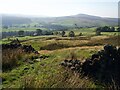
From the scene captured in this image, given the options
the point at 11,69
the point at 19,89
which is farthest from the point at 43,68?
the point at 19,89

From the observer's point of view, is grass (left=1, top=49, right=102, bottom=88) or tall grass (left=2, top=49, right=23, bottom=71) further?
tall grass (left=2, top=49, right=23, bottom=71)

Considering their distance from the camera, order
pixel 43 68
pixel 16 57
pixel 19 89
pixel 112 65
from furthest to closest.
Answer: pixel 16 57
pixel 43 68
pixel 112 65
pixel 19 89

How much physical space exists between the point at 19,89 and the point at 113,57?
16.4 ft

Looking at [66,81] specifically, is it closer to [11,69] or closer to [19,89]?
[19,89]

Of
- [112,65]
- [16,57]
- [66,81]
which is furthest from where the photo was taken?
[16,57]

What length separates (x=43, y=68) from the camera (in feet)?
37.0

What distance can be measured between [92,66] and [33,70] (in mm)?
2482

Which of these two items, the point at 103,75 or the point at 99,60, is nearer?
the point at 103,75

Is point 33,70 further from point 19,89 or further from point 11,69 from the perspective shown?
point 19,89

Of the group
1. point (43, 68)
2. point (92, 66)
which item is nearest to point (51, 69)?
point (43, 68)

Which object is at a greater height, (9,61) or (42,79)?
(9,61)

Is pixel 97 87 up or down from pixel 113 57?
down

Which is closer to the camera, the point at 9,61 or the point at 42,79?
the point at 42,79

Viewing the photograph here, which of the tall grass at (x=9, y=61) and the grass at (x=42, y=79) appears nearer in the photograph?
the grass at (x=42, y=79)
